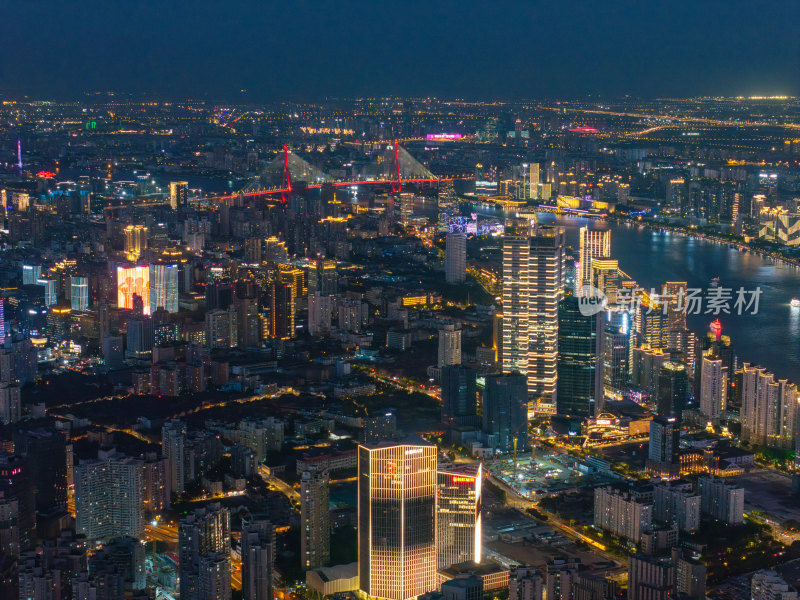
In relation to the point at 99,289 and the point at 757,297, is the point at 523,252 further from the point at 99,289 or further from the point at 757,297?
the point at 99,289

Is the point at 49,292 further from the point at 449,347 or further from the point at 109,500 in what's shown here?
the point at 109,500

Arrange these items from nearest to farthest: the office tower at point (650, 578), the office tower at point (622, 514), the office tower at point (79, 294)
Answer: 1. the office tower at point (650, 578)
2. the office tower at point (622, 514)
3. the office tower at point (79, 294)

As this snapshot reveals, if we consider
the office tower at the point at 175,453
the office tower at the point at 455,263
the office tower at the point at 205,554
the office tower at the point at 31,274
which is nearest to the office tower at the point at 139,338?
the office tower at the point at 31,274

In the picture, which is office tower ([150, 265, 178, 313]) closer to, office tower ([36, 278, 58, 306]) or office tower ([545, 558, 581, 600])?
office tower ([36, 278, 58, 306])

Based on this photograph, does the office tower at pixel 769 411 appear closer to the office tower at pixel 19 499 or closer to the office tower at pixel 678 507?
the office tower at pixel 678 507

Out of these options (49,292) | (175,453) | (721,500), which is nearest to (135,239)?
(49,292)

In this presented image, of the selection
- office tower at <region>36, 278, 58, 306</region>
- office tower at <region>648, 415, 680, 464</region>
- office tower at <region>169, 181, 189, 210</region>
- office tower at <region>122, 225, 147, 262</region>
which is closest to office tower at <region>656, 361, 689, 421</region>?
office tower at <region>648, 415, 680, 464</region>
